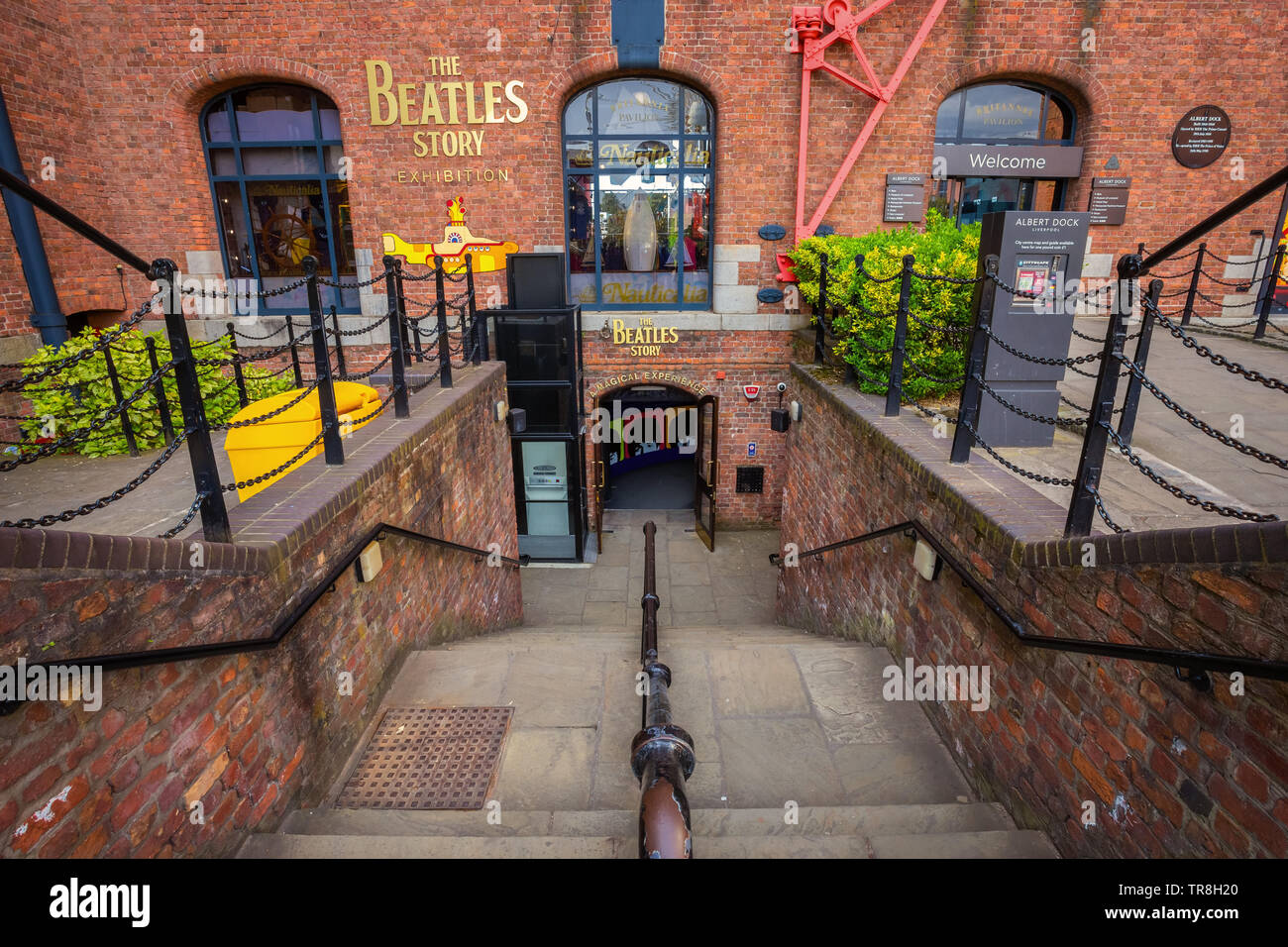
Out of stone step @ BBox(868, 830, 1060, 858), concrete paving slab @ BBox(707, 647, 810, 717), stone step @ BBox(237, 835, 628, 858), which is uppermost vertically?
stone step @ BBox(237, 835, 628, 858)

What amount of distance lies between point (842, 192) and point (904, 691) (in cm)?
776

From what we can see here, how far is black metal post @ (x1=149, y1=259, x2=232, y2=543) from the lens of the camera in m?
2.45

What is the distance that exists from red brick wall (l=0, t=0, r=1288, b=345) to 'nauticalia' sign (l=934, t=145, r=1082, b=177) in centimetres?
29

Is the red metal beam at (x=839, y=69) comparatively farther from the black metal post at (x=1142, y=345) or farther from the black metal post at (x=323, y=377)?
the black metal post at (x=323, y=377)

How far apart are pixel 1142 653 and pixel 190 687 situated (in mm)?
3418

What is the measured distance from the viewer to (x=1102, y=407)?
274cm

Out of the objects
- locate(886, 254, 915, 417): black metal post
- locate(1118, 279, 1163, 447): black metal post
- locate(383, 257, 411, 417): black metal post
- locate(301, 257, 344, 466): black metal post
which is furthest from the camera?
locate(886, 254, 915, 417): black metal post

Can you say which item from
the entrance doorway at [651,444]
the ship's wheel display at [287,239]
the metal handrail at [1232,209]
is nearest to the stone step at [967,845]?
the metal handrail at [1232,209]

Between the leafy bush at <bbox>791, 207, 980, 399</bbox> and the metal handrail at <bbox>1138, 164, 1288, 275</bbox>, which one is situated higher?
the metal handrail at <bbox>1138, 164, 1288, 275</bbox>

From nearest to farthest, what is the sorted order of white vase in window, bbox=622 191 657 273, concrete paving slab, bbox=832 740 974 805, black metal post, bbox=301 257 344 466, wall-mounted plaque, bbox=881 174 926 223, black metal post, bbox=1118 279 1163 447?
black metal post, bbox=1118 279 1163 447, concrete paving slab, bbox=832 740 974 805, black metal post, bbox=301 257 344 466, wall-mounted plaque, bbox=881 174 926 223, white vase in window, bbox=622 191 657 273

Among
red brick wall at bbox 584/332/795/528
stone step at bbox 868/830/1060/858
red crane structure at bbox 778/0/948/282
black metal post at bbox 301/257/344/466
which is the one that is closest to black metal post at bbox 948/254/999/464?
stone step at bbox 868/830/1060/858

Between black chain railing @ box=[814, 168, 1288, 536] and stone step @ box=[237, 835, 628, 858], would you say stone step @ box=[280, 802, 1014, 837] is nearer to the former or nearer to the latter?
stone step @ box=[237, 835, 628, 858]

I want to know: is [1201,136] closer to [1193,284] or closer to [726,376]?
[1193,284]

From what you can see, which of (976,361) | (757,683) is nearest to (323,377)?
(757,683)
